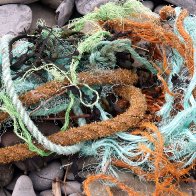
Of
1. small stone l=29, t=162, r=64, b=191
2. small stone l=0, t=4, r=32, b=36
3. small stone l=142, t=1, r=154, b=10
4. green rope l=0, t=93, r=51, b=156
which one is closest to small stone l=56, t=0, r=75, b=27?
small stone l=0, t=4, r=32, b=36

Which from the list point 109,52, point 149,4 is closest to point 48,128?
point 109,52

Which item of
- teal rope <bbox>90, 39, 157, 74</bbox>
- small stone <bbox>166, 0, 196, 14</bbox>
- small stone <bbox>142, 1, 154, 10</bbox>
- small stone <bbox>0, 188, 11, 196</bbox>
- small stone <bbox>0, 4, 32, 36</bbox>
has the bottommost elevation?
small stone <bbox>0, 188, 11, 196</bbox>

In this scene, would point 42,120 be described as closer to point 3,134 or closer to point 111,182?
point 3,134

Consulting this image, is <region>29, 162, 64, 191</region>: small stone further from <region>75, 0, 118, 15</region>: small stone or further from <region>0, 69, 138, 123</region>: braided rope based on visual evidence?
<region>75, 0, 118, 15</region>: small stone

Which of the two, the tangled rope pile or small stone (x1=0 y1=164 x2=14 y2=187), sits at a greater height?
the tangled rope pile

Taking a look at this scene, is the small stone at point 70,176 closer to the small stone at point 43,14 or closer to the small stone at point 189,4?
the small stone at point 43,14

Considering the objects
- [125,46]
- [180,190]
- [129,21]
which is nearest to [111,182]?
[180,190]

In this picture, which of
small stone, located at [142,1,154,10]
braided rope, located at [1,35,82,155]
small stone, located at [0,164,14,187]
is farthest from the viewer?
A: small stone, located at [142,1,154,10]

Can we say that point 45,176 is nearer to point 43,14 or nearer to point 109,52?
point 109,52
